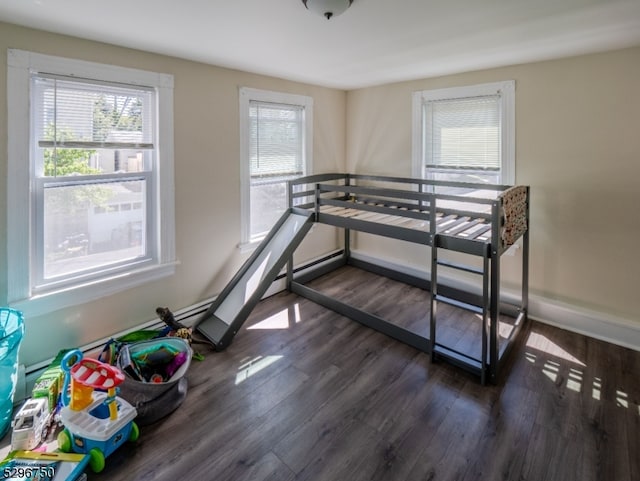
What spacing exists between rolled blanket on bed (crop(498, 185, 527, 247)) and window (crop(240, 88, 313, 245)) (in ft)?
7.42

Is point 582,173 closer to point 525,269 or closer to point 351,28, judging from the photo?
point 525,269

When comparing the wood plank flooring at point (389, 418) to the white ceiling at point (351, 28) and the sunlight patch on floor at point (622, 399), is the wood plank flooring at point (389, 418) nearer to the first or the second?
the sunlight patch on floor at point (622, 399)

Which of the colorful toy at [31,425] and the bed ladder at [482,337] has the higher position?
the bed ladder at [482,337]

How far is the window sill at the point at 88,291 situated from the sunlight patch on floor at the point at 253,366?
106 centimetres

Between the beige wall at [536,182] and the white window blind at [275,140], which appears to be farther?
the white window blind at [275,140]

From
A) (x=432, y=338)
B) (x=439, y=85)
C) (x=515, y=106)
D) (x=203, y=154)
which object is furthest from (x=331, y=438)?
(x=439, y=85)

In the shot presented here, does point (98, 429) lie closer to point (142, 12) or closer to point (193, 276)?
point (193, 276)

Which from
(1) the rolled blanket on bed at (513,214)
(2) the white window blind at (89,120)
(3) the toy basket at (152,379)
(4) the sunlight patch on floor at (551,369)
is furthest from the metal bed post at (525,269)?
(2) the white window blind at (89,120)

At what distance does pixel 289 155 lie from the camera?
401 centimetres

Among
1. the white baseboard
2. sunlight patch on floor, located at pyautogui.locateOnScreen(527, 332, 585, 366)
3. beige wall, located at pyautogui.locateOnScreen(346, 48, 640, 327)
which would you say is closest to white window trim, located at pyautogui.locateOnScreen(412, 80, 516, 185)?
beige wall, located at pyautogui.locateOnScreen(346, 48, 640, 327)

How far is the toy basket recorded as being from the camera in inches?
82.3

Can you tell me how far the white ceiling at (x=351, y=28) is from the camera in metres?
1.91

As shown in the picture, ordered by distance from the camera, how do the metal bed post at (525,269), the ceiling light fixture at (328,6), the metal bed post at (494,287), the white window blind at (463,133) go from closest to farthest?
the ceiling light fixture at (328,6), the metal bed post at (494,287), the metal bed post at (525,269), the white window blind at (463,133)

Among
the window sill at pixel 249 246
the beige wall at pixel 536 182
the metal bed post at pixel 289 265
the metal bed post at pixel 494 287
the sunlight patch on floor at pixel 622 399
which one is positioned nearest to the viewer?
the sunlight patch on floor at pixel 622 399
